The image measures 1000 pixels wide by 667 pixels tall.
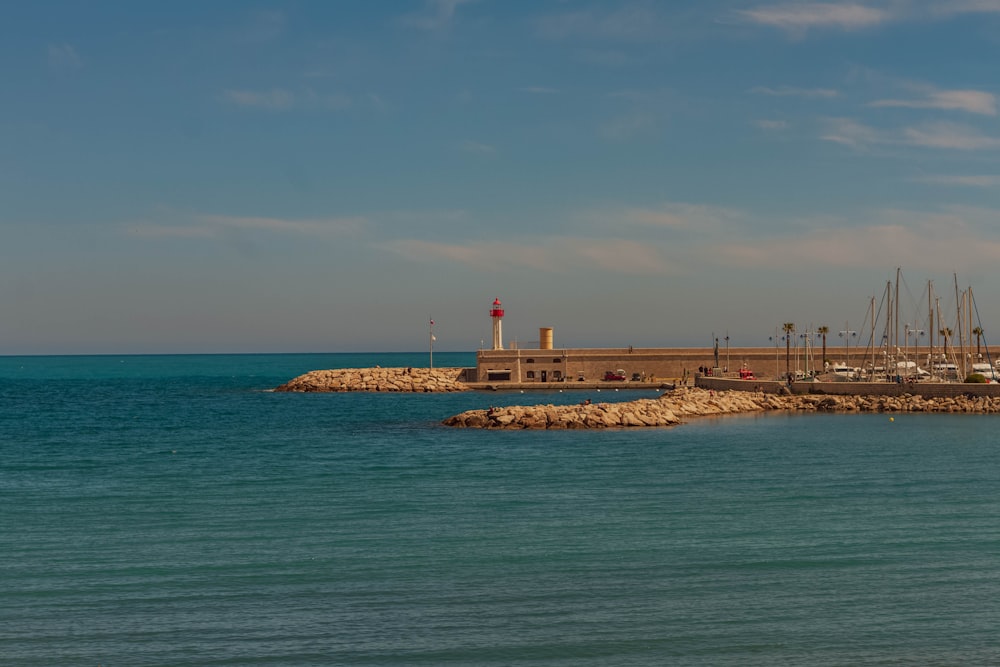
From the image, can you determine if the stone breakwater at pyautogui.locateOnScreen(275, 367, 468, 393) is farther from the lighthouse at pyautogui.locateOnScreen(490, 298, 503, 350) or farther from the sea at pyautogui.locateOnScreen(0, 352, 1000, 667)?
the sea at pyautogui.locateOnScreen(0, 352, 1000, 667)

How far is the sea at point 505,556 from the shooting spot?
48.5ft

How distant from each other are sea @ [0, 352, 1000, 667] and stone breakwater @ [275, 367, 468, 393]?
2200 inches

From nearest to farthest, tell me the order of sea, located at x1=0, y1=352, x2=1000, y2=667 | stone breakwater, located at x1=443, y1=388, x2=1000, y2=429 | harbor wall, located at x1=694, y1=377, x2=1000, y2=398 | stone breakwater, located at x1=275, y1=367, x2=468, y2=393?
sea, located at x1=0, y1=352, x2=1000, y2=667 → stone breakwater, located at x1=443, y1=388, x2=1000, y2=429 → harbor wall, located at x1=694, y1=377, x2=1000, y2=398 → stone breakwater, located at x1=275, y1=367, x2=468, y2=393

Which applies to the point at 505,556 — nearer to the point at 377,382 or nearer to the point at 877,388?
the point at 877,388

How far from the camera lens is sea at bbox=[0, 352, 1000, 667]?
48.5ft

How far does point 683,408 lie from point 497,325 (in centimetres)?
4489

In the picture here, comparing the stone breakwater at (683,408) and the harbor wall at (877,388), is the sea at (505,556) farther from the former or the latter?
the harbor wall at (877,388)

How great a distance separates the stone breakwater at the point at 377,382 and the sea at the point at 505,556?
183 ft

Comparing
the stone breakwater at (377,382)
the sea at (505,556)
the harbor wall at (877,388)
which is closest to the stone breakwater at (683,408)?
the harbor wall at (877,388)

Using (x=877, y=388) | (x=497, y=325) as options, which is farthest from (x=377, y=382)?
(x=877, y=388)

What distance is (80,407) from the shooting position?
80.1 meters

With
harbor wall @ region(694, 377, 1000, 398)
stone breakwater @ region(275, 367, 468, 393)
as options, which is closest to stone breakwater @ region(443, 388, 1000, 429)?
harbor wall @ region(694, 377, 1000, 398)

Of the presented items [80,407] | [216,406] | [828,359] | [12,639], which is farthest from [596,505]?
[828,359]

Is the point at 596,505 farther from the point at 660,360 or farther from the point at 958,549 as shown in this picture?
the point at 660,360
